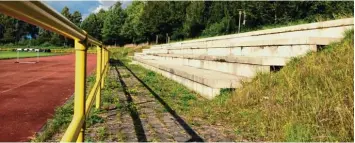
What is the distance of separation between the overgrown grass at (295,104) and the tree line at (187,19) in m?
27.5

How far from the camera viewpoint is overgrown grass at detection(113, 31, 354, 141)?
2986mm

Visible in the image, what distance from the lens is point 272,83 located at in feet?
15.0

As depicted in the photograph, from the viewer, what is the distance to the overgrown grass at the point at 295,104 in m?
2.99

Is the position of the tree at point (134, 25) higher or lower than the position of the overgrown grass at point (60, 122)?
higher

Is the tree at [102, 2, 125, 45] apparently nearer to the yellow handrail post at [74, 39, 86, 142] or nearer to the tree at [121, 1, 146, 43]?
the tree at [121, 1, 146, 43]

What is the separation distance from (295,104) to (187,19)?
5597cm

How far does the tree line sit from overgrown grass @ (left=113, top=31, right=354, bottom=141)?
1082 inches

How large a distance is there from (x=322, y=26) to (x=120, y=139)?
4537mm

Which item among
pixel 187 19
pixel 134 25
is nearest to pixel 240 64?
pixel 187 19

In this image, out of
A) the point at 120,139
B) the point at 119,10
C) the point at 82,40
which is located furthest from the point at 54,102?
the point at 119,10

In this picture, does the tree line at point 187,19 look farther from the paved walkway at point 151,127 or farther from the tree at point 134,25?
the paved walkway at point 151,127

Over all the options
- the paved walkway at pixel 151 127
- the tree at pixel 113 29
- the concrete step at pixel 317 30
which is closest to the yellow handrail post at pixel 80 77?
the paved walkway at pixel 151 127

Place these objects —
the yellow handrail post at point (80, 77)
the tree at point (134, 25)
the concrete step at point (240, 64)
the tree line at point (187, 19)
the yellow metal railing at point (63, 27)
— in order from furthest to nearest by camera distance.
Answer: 1. the tree at point (134, 25)
2. the tree line at point (187, 19)
3. the concrete step at point (240, 64)
4. the yellow handrail post at point (80, 77)
5. the yellow metal railing at point (63, 27)

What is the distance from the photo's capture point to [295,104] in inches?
137
